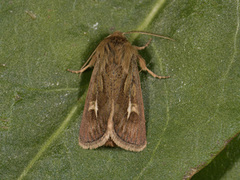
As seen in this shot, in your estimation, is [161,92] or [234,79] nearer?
[234,79]

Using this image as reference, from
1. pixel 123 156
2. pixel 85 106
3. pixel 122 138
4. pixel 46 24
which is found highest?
pixel 46 24

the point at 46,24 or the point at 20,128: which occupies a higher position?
the point at 46,24

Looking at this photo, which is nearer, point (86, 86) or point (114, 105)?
point (114, 105)

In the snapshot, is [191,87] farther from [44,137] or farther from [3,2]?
[3,2]

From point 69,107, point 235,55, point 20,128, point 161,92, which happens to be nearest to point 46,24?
point 69,107
